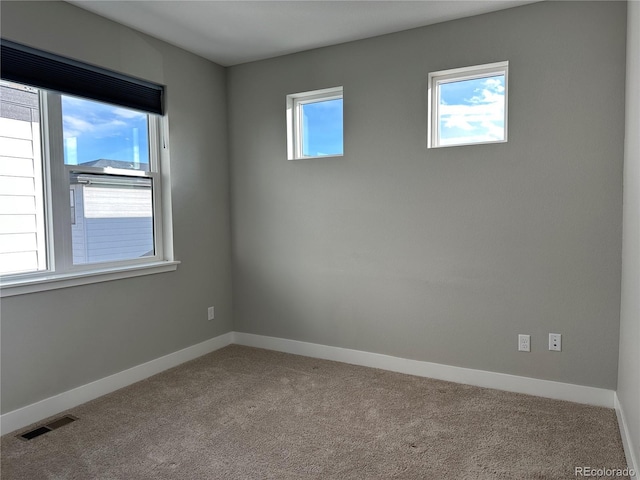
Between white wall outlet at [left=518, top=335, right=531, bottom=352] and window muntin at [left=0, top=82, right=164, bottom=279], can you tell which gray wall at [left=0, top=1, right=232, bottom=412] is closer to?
window muntin at [left=0, top=82, right=164, bottom=279]

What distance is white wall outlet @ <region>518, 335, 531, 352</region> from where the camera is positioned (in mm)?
2852

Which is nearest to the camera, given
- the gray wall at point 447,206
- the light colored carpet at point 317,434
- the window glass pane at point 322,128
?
the light colored carpet at point 317,434

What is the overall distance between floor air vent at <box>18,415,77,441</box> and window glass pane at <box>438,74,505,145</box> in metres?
2.99

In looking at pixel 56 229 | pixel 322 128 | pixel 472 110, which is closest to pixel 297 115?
pixel 322 128

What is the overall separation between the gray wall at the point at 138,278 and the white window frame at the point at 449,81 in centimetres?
182

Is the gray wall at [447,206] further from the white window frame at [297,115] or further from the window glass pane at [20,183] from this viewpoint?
the window glass pane at [20,183]

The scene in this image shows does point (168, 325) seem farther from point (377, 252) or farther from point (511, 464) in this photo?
point (511, 464)

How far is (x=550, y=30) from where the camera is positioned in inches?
106

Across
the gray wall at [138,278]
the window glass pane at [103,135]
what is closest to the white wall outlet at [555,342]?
the gray wall at [138,278]

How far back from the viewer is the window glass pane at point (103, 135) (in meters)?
2.80

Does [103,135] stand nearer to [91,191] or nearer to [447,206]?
[91,191]

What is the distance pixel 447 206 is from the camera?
305 cm

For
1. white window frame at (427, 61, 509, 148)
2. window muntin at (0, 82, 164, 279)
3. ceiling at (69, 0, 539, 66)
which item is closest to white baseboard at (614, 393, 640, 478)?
white window frame at (427, 61, 509, 148)

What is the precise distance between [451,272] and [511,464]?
1294 millimetres
